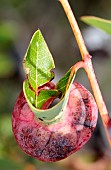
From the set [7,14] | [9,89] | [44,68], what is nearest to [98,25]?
[44,68]

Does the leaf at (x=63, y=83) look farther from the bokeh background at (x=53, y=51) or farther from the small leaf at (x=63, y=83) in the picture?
the bokeh background at (x=53, y=51)

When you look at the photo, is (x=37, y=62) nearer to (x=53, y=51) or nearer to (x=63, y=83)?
(x=63, y=83)

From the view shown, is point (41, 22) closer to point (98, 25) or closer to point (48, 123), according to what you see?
point (98, 25)

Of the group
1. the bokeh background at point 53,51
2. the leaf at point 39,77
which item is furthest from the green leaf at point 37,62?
the bokeh background at point 53,51

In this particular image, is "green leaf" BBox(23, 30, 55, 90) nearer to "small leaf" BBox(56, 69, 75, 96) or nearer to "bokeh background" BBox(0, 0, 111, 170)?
"small leaf" BBox(56, 69, 75, 96)

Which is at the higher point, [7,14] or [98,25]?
[7,14]

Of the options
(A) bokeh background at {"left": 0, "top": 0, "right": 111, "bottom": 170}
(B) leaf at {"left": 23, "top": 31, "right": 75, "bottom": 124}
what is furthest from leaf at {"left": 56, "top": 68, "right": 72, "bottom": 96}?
(A) bokeh background at {"left": 0, "top": 0, "right": 111, "bottom": 170}
